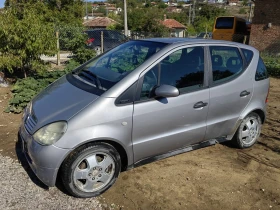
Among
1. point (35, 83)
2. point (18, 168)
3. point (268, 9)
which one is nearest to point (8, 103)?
point (35, 83)

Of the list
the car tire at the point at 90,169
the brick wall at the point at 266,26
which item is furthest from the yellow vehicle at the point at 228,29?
the car tire at the point at 90,169

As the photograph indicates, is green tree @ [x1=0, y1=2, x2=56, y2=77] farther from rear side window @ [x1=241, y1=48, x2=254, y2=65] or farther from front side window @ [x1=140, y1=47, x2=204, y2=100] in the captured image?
rear side window @ [x1=241, y1=48, x2=254, y2=65]

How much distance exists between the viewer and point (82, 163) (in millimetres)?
2963

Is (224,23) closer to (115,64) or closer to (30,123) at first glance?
(115,64)

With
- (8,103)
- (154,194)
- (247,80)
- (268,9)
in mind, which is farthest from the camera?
(268,9)

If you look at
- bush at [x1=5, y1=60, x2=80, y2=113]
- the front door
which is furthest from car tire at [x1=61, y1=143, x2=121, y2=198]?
bush at [x1=5, y1=60, x2=80, y2=113]

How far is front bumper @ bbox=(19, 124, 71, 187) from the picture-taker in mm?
2748

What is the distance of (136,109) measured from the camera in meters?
3.02

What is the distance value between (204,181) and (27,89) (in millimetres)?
4294

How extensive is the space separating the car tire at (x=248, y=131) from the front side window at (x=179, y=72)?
1.13 m

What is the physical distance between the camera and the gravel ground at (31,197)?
2.92 metres

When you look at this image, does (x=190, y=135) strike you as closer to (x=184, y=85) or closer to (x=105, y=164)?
(x=184, y=85)

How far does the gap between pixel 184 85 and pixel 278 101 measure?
177 inches

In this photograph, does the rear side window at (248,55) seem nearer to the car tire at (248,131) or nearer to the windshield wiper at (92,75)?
the car tire at (248,131)
